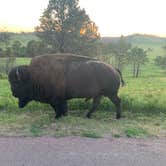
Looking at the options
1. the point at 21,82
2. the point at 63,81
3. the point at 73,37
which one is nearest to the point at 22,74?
the point at 21,82

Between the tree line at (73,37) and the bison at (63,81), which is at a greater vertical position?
the bison at (63,81)

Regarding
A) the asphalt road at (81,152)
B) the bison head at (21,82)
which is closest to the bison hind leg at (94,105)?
the bison head at (21,82)

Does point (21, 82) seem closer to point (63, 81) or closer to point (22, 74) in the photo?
point (22, 74)

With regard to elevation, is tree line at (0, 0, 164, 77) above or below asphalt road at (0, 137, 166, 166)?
below

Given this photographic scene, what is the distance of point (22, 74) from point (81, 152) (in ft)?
13.2

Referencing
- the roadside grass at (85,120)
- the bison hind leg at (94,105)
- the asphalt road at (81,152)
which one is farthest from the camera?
the bison hind leg at (94,105)

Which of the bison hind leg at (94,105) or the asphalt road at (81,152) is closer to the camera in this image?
the asphalt road at (81,152)

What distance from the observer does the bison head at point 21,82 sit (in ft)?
35.1

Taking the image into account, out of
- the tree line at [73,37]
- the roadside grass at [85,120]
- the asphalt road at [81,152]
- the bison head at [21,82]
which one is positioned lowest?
the tree line at [73,37]

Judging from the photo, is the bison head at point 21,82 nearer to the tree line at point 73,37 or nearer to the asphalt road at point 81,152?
the asphalt road at point 81,152

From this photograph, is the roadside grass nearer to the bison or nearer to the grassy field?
the grassy field

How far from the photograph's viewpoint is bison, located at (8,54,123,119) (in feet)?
34.8

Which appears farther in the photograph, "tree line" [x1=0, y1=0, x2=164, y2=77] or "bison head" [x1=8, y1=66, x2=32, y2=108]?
"tree line" [x1=0, y1=0, x2=164, y2=77]

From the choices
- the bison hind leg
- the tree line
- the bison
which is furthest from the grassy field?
the tree line
